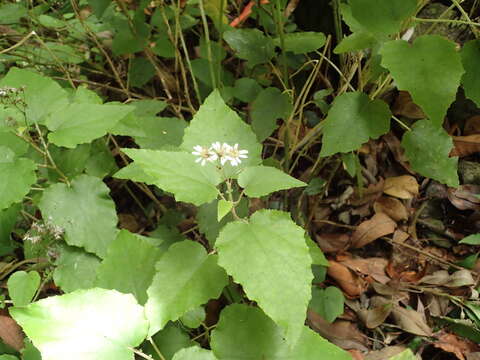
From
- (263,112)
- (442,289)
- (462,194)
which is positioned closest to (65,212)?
(263,112)

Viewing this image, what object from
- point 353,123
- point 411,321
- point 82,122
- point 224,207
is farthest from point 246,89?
point 411,321

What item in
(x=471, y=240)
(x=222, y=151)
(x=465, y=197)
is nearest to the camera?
(x=222, y=151)

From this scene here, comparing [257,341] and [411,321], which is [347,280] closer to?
[411,321]

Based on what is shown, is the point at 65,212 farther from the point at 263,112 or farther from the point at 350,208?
the point at 350,208

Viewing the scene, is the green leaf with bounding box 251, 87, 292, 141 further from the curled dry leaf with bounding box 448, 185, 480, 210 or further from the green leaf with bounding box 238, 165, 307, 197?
the curled dry leaf with bounding box 448, 185, 480, 210

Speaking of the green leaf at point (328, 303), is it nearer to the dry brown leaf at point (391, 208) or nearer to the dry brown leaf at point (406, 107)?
the dry brown leaf at point (391, 208)

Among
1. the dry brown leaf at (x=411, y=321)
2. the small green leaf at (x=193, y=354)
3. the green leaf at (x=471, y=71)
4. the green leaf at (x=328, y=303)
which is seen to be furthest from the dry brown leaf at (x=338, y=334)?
the green leaf at (x=471, y=71)

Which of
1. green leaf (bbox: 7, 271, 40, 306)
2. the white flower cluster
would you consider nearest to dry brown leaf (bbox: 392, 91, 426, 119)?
the white flower cluster
